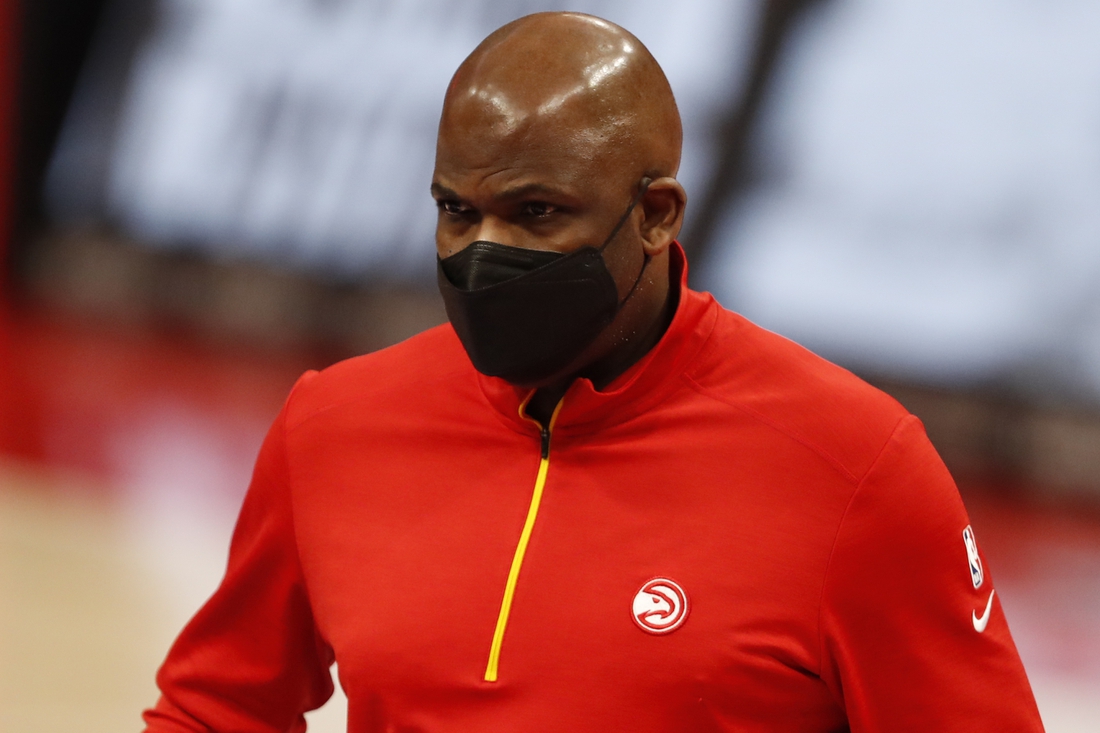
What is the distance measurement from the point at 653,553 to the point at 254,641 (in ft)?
2.07

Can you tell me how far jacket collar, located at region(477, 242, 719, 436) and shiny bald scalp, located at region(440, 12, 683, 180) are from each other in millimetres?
196

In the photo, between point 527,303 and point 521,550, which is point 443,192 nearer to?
point 527,303

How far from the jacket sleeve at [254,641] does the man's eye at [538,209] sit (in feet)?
1.64

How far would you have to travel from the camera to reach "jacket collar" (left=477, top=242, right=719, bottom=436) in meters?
1.65

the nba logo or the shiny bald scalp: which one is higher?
the shiny bald scalp

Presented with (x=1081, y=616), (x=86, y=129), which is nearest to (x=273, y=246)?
(x=86, y=129)

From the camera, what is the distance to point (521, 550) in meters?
1.60

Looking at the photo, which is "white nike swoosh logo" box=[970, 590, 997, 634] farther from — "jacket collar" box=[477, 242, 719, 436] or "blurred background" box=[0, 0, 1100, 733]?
"blurred background" box=[0, 0, 1100, 733]

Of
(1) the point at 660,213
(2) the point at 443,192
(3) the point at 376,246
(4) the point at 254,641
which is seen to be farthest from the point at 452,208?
(3) the point at 376,246

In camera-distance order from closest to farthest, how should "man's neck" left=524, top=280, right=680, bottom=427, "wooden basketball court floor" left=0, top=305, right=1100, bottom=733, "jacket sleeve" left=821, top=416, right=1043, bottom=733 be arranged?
"jacket sleeve" left=821, top=416, right=1043, bottom=733 < "man's neck" left=524, top=280, right=680, bottom=427 < "wooden basketball court floor" left=0, top=305, right=1100, bottom=733

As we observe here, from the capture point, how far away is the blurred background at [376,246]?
430 centimetres

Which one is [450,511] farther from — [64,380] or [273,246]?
[273,246]

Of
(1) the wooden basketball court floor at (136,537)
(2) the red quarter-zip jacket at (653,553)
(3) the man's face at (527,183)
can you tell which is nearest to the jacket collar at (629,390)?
(2) the red quarter-zip jacket at (653,553)

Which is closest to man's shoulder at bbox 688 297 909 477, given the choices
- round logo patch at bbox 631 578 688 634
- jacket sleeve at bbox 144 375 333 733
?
round logo patch at bbox 631 578 688 634
